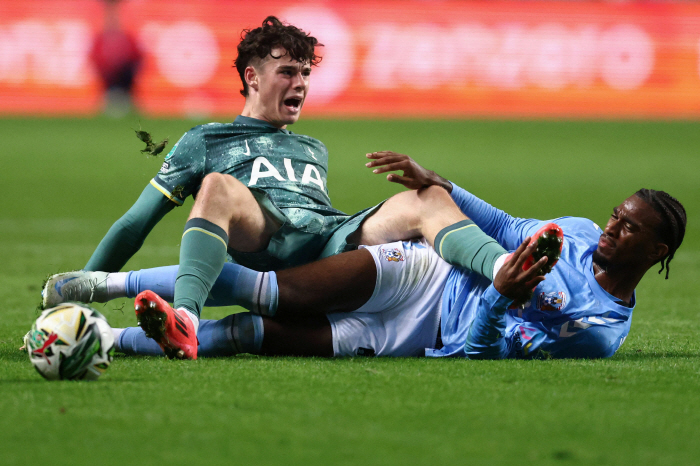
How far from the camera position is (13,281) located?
18.7 ft

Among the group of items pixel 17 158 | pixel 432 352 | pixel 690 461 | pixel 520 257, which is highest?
pixel 520 257

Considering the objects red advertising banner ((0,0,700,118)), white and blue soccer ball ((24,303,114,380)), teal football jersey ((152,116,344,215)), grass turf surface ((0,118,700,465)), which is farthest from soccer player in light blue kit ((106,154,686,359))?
red advertising banner ((0,0,700,118))

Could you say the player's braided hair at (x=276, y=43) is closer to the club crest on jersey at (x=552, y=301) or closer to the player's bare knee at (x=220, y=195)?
the player's bare knee at (x=220, y=195)

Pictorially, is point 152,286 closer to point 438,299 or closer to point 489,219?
point 438,299

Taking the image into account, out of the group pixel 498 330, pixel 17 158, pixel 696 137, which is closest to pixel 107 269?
pixel 498 330

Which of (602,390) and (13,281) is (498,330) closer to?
(602,390)

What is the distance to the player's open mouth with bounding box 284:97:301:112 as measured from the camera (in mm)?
4137

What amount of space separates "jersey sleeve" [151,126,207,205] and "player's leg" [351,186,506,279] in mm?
705

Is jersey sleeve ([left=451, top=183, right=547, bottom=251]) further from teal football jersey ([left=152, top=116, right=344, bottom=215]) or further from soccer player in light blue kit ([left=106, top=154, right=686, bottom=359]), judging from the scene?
teal football jersey ([left=152, top=116, right=344, bottom=215])

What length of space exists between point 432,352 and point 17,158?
10.9 metres

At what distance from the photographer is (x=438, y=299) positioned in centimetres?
360

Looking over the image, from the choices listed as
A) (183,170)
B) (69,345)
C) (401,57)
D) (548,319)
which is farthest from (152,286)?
(401,57)

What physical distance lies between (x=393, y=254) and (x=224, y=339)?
2.31 ft

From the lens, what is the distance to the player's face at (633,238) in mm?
3465
